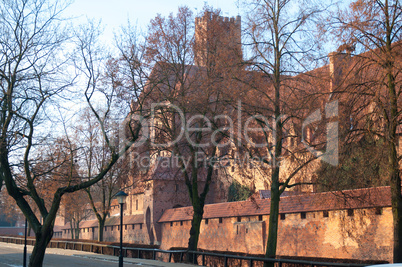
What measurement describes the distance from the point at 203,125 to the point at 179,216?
65.0 ft

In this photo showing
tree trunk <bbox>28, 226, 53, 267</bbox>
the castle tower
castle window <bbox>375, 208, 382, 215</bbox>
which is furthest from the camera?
the castle tower

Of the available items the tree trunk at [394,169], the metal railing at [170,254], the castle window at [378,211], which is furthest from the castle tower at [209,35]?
the castle window at [378,211]

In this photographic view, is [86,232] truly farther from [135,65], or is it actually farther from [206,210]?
[135,65]

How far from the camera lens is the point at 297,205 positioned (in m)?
28.0

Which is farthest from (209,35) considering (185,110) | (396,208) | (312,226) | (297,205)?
(396,208)

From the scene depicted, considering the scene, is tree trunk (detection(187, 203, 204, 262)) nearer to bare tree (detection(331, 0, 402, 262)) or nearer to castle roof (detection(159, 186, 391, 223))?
castle roof (detection(159, 186, 391, 223))

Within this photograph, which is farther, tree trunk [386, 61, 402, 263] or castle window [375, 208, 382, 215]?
castle window [375, 208, 382, 215]

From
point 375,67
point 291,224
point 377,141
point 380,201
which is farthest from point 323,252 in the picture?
point 375,67

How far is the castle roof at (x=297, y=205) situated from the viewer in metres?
19.9

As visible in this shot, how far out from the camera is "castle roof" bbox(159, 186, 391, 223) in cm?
1987

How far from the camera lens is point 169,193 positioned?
159ft

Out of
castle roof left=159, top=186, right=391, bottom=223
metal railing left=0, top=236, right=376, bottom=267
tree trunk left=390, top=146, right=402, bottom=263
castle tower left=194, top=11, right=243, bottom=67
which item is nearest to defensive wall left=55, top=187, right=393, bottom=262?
castle roof left=159, top=186, right=391, bottom=223

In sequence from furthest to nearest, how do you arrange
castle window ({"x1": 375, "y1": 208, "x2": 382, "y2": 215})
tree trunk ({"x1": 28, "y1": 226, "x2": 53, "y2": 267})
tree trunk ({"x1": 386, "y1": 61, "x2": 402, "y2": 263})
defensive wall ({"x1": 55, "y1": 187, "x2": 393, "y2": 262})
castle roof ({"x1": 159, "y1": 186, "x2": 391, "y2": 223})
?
castle window ({"x1": 375, "y1": 208, "x2": 382, "y2": 215}) → defensive wall ({"x1": 55, "y1": 187, "x2": 393, "y2": 262}) → castle roof ({"x1": 159, "y1": 186, "x2": 391, "y2": 223}) → tree trunk ({"x1": 28, "y1": 226, "x2": 53, "y2": 267}) → tree trunk ({"x1": 386, "y1": 61, "x2": 402, "y2": 263})

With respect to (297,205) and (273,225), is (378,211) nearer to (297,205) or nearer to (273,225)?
(297,205)
